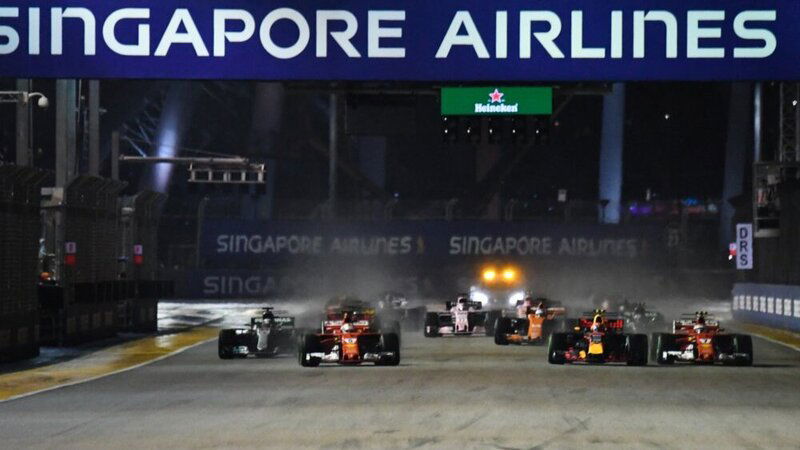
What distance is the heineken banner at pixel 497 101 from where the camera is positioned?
81.0 feet

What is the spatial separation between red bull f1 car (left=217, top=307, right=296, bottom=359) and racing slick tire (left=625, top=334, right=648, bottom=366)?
7.18m

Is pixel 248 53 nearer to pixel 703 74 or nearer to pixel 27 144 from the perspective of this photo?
pixel 703 74

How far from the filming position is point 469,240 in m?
69.5

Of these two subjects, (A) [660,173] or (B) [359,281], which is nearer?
(B) [359,281]

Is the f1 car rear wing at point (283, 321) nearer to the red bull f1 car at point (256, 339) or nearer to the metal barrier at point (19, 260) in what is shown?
the red bull f1 car at point (256, 339)

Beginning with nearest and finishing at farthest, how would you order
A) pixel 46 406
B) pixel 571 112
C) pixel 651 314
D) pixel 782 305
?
pixel 46 406 → pixel 651 314 → pixel 782 305 → pixel 571 112

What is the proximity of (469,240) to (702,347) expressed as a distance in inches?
1649

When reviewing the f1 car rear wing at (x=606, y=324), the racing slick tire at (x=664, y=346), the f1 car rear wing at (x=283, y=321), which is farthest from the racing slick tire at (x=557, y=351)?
the f1 car rear wing at (x=283, y=321)

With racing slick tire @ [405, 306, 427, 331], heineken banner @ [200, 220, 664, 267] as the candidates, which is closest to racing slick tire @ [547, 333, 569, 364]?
racing slick tire @ [405, 306, 427, 331]

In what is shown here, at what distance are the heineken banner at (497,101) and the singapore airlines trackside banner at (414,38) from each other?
5611 millimetres

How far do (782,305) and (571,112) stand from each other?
2040 inches

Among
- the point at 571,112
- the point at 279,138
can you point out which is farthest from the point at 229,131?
the point at 571,112

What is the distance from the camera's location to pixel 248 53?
62.6 feet

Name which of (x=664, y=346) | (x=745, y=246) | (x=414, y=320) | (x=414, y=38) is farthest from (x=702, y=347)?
(x=745, y=246)
